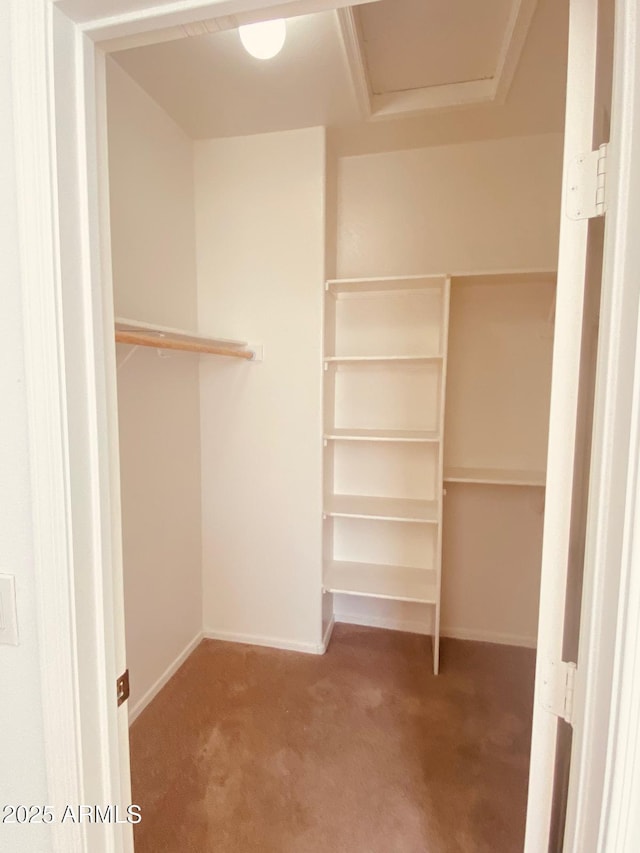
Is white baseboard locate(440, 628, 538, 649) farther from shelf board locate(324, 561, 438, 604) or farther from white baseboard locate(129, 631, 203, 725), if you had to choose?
white baseboard locate(129, 631, 203, 725)

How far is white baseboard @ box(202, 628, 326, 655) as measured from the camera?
8.20 feet

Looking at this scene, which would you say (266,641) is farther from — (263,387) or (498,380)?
(498,380)

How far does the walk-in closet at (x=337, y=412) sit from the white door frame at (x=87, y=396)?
0.83m

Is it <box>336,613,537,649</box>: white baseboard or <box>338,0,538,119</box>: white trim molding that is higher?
<box>338,0,538,119</box>: white trim molding

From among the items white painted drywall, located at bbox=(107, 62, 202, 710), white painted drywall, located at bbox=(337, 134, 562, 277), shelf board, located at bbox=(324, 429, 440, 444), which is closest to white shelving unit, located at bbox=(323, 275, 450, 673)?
shelf board, located at bbox=(324, 429, 440, 444)

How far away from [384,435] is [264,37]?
1.69m

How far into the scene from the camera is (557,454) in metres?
0.71

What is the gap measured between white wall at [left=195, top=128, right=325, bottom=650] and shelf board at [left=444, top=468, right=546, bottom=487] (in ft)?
2.44

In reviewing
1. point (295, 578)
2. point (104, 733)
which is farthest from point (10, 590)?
point (295, 578)

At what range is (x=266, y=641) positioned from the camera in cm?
257

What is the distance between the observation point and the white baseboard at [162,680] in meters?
2.01

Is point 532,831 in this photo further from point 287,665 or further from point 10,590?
point 287,665

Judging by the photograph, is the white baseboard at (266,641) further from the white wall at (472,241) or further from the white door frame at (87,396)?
the white door frame at (87,396)

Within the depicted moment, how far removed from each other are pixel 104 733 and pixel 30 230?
87 centimetres
